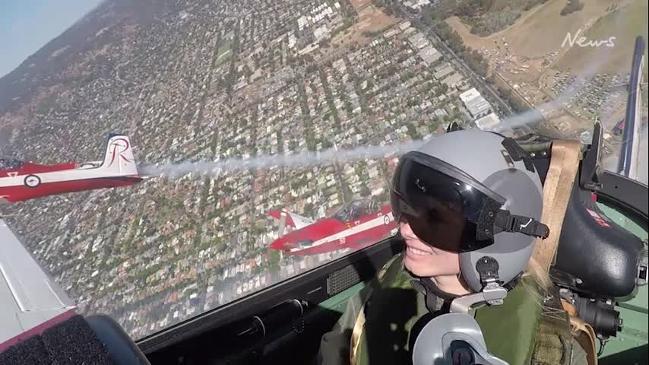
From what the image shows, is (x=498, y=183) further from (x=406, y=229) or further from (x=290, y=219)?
(x=290, y=219)

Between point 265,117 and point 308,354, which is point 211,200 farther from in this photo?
point 308,354

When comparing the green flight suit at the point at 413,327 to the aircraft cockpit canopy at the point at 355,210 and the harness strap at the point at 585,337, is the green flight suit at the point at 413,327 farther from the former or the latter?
the aircraft cockpit canopy at the point at 355,210

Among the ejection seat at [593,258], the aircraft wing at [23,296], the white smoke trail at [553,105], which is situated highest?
the aircraft wing at [23,296]

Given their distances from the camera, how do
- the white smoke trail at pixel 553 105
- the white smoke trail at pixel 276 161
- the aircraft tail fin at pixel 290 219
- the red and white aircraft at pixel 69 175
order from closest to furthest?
the red and white aircraft at pixel 69 175
the white smoke trail at pixel 276 161
the aircraft tail fin at pixel 290 219
the white smoke trail at pixel 553 105

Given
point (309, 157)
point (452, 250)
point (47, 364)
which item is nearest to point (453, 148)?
point (452, 250)

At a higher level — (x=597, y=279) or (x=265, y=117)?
(x=265, y=117)

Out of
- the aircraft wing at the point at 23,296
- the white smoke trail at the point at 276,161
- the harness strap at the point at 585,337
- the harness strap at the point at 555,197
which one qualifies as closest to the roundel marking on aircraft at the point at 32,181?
the aircraft wing at the point at 23,296

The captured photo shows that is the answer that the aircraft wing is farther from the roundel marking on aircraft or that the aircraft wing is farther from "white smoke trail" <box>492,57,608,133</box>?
"white smoke trail" <box>492,57,608,133</box>

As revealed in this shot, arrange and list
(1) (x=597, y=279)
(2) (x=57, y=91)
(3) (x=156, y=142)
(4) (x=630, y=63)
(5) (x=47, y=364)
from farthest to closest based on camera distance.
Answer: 1. (4) (x=630, y=63)
2. (1) (x=597, y=279)
3. (3) (x=156, y=142)
4. (2) (x=57, y=91)
5. (5) (x=47, y=364)
